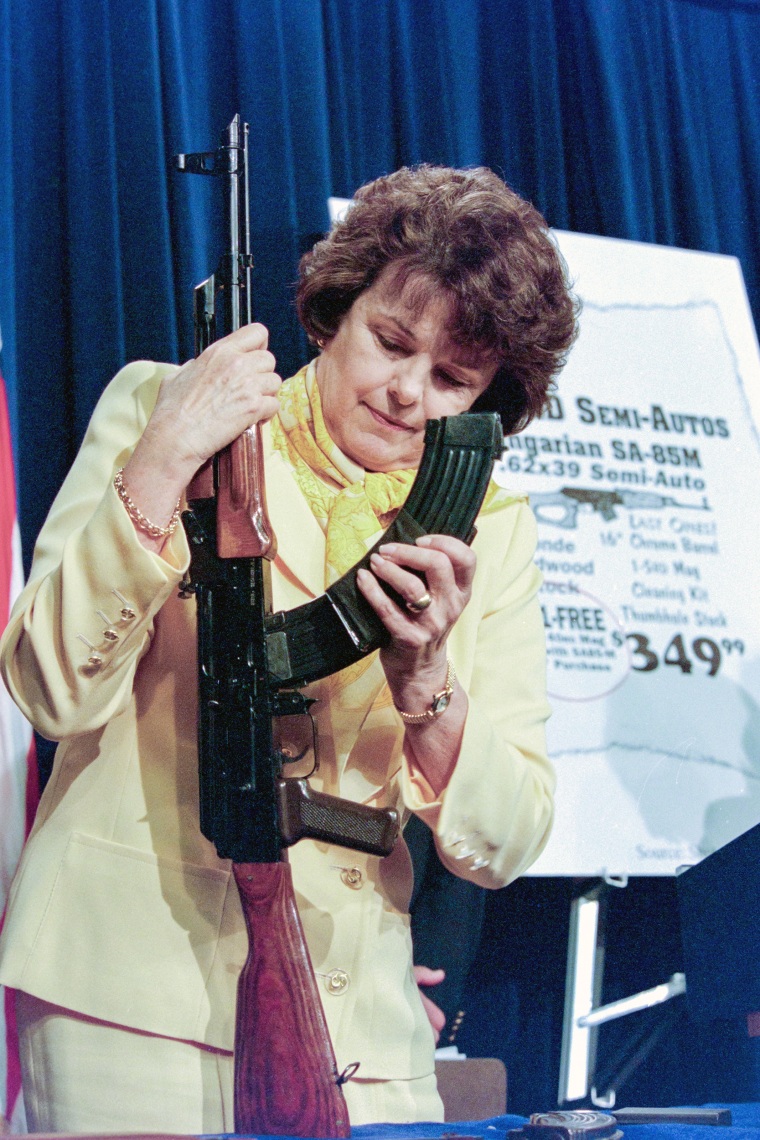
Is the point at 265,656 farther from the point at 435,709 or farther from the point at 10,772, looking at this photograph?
the point at 10,772

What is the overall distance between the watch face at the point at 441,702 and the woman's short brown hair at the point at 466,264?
43 centimetres

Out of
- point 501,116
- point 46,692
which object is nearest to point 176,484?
point 46,692

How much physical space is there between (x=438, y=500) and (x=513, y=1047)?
159 cm

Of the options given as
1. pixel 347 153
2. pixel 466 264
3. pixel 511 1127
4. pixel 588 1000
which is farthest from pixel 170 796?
pixel 347 153

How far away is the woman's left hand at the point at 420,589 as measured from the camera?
3.84 ft

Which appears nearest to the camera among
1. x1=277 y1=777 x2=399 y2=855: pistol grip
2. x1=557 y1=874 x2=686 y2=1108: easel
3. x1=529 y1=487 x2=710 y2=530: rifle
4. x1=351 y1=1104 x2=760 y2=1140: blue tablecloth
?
x1=351 y1=1104 x2=760 y2=1140: blue tablecloth

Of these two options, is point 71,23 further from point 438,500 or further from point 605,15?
point 438,500

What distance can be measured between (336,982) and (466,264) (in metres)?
0.80

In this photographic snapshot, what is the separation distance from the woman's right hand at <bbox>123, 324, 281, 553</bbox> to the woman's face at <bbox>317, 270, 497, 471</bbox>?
0.20 metres

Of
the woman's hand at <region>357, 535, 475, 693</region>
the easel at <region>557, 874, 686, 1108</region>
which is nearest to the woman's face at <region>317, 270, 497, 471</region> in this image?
the woman's hand at <region>357, 535, 475, 693</region>

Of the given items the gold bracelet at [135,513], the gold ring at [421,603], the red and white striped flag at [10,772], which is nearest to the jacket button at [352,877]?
the gold ring at [421,603]

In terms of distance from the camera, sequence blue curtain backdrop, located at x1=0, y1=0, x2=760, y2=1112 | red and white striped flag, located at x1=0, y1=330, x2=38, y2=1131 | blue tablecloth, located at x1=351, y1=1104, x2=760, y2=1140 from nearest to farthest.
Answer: blue tablecloth, located at x1=351, y1=1104, x2=760, y2=1140, red and white striped flag, located at x1=0, y1=330, x2=38, y2=1131, blue curtain backdrop, located at x1=0, y1=0, x2=760, y2=1112

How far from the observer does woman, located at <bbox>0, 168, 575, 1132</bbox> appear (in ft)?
3.84

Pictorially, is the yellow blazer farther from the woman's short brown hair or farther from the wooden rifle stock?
the woman's short brown hair
